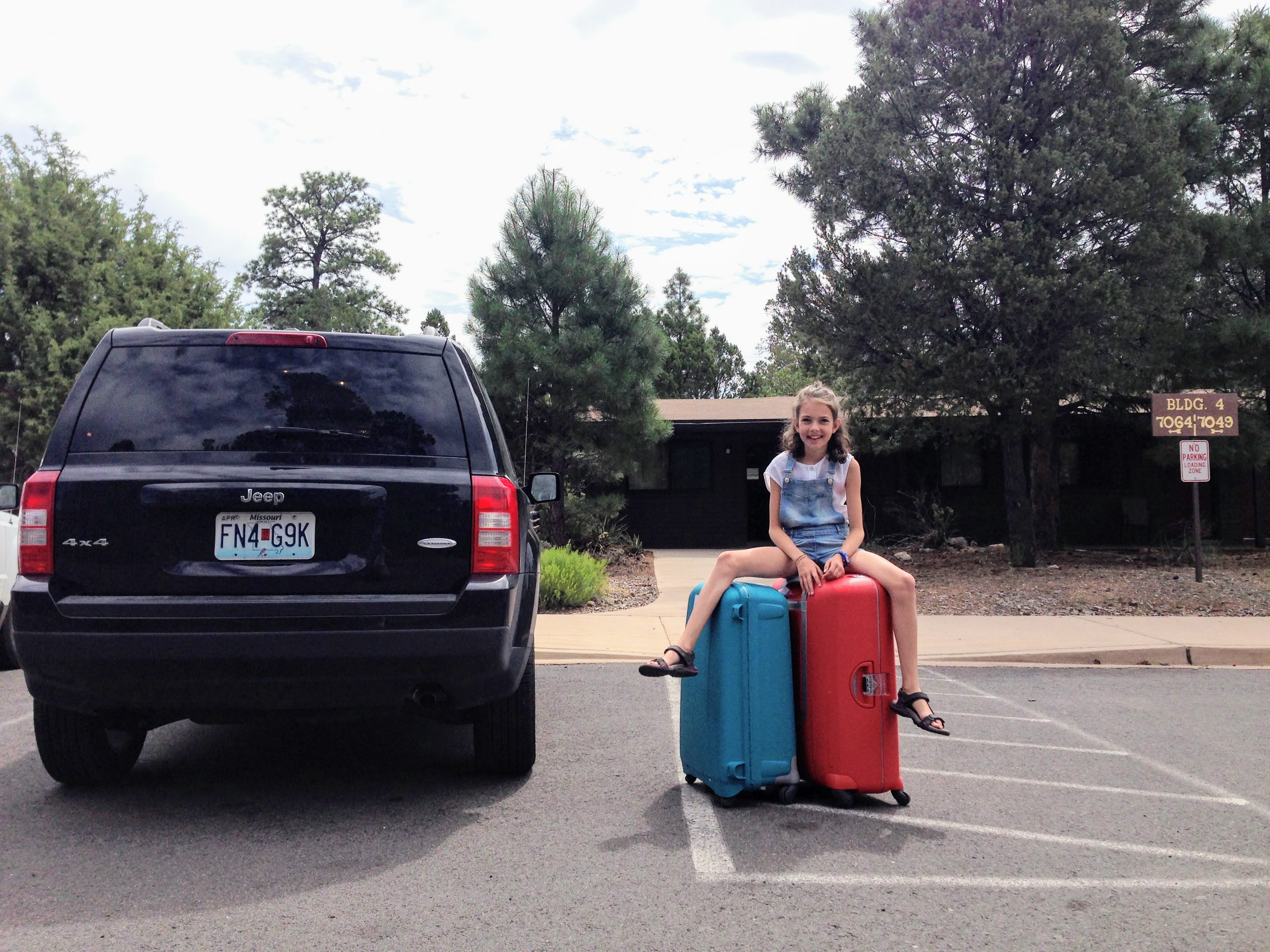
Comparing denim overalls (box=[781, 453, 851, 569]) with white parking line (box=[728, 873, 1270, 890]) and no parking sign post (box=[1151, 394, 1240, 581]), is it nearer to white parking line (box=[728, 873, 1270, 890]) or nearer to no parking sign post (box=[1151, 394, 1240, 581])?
white parking line (box=[728, 873, 1270, 890])

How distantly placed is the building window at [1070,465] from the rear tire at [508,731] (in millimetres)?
18674

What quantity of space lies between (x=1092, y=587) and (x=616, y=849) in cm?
998

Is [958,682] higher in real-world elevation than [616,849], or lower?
lower

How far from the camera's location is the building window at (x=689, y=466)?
20812mm

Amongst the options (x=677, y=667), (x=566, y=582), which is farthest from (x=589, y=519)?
(x=677, y=667)

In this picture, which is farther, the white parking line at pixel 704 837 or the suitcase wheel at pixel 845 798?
the suitcase wheel at pixel 845 798

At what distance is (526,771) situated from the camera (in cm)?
474

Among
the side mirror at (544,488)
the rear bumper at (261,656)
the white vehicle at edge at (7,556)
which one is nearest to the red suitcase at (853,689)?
the rear bumper at (261,656)

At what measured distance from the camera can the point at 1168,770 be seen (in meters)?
4.96

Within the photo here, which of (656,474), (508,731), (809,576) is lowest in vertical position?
(508,731)

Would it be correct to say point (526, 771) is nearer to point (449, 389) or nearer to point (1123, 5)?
point (449, 389)

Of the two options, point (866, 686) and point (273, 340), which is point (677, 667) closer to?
point (866, 686)

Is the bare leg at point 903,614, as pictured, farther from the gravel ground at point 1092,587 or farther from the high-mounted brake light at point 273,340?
the gravel ground at point 1092,587

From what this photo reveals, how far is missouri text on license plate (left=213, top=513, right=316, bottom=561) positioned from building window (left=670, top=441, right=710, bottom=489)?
673 inches
